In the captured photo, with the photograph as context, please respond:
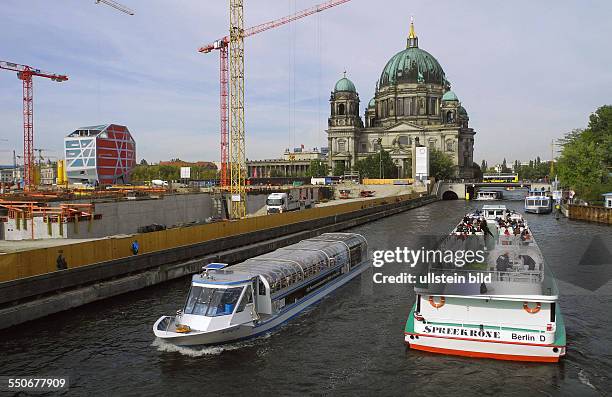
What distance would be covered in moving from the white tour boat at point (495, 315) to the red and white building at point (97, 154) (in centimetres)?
16467

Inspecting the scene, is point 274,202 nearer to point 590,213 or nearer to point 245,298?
point 590,213

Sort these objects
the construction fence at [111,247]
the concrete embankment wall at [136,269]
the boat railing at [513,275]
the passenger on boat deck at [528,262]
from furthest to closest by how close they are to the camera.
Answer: the construction fence at [111,247]
the concrete embankment wall at [136,269]
the passenger on boat deck at [528,262]
the boat railing at [513,275]

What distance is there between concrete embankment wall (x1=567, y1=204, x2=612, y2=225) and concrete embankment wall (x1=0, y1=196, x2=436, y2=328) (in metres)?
45.4

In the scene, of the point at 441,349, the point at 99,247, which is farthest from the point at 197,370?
the point at 99,247

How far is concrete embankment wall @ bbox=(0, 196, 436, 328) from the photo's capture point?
1062 inches

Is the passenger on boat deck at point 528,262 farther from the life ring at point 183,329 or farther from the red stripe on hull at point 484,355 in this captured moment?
the life ring at point 183,329

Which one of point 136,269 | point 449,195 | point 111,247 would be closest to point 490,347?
point 136,269

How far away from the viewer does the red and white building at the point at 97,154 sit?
173500 mm

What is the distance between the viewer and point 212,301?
23156 mm

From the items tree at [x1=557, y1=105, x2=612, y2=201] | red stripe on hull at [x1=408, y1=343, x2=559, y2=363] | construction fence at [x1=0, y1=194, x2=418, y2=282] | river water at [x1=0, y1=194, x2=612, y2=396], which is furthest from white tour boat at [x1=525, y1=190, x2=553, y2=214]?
red stripe on hull at [x1=408, y1=343, x2=559, y2=363]

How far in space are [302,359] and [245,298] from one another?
3768 millimetres

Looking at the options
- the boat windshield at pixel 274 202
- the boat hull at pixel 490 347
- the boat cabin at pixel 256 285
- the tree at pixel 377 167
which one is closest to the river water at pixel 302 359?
the boat hull at pixel 490 347

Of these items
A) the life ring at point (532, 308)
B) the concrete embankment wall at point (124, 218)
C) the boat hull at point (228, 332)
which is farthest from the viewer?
the concrete embankment wall at point (124, 218)

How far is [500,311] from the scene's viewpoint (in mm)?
20469
